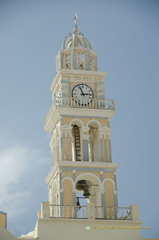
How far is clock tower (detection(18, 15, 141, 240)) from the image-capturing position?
47750 millimetres

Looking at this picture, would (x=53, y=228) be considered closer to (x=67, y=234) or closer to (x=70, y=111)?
(x=67, y=234)

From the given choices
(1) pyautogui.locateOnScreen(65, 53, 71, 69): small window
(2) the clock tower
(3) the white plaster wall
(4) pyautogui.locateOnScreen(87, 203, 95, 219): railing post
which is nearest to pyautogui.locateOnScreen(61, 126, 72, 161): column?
(2) the clock tower

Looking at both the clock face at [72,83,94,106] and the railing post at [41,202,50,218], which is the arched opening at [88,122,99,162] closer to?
the clock face at [72,83,94,106]

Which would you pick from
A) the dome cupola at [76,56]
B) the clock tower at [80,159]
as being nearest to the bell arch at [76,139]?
the clock tower at [80,159]

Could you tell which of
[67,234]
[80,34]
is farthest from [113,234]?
[80,34]

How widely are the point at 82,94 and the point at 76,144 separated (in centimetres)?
323

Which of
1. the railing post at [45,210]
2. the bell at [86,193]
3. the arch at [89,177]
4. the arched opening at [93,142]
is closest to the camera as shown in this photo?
the railing post at [45,210]

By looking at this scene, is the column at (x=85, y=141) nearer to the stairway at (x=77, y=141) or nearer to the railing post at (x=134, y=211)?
the stairway at (x=77, y=141)

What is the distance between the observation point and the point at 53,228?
47219mm

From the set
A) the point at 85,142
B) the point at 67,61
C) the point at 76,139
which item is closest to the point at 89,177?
the point at 85,142

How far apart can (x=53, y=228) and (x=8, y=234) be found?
2.74m

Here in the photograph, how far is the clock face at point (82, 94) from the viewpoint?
2074 inches

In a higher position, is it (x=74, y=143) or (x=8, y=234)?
(x=74, y=143)

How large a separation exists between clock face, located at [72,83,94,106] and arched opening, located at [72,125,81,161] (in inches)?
68.0
